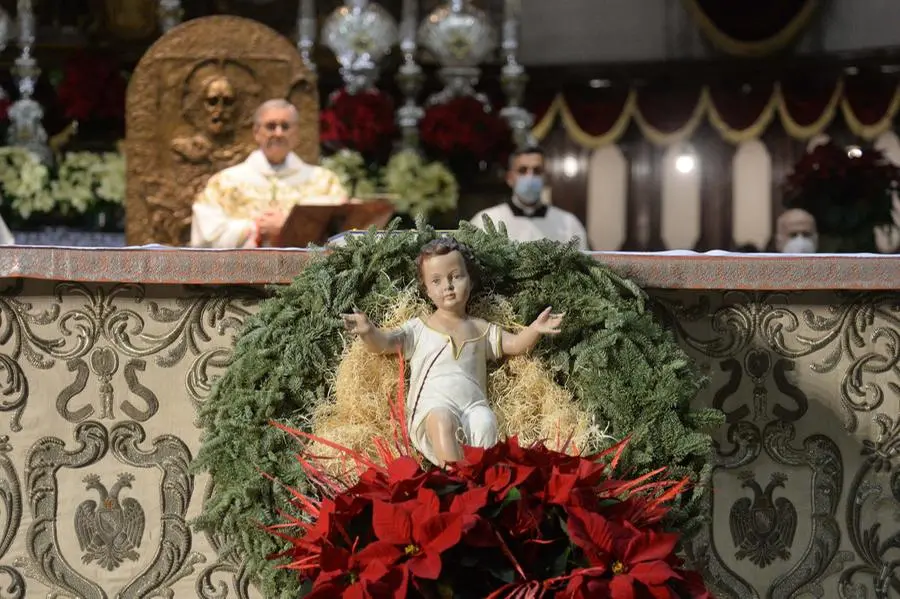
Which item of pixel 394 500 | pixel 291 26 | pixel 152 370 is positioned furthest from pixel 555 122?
pixel 394 500

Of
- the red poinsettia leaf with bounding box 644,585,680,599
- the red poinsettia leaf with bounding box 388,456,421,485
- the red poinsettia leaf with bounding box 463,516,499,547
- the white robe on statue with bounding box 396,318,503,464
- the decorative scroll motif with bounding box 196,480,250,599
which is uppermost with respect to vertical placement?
the white robe on statue with bounding box 396,318,503,464

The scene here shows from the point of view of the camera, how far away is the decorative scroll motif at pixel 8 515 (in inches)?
169

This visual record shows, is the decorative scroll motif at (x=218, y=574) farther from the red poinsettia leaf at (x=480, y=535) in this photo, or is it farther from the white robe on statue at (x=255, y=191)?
the white robe on statue at (x=255, y=191)

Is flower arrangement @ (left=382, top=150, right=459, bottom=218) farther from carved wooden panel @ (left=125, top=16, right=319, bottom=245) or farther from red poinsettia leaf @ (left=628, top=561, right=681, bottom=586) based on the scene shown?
red poinsettia leaf @ (left=628, top=561, right=681, bottom=586)

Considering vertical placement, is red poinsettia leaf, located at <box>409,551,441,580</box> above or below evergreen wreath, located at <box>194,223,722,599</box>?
below

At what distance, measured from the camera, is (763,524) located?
4.34 meters

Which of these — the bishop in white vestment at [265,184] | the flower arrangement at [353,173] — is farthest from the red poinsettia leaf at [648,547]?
the flower arrangement at [353,173]

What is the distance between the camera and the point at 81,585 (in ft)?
14.1

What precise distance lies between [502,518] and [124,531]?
1.41 metres

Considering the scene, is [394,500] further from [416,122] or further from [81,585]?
[416,122]

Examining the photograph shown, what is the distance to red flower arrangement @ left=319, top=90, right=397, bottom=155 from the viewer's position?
8164 mm

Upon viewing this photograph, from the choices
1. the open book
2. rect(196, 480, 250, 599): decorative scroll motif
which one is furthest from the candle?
rect(196, 480, 250, 599): decorative scroll motif

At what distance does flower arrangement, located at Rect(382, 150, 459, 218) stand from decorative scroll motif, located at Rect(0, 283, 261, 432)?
369 centimetres

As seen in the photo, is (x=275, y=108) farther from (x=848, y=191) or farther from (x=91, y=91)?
(x=848, y=191)
